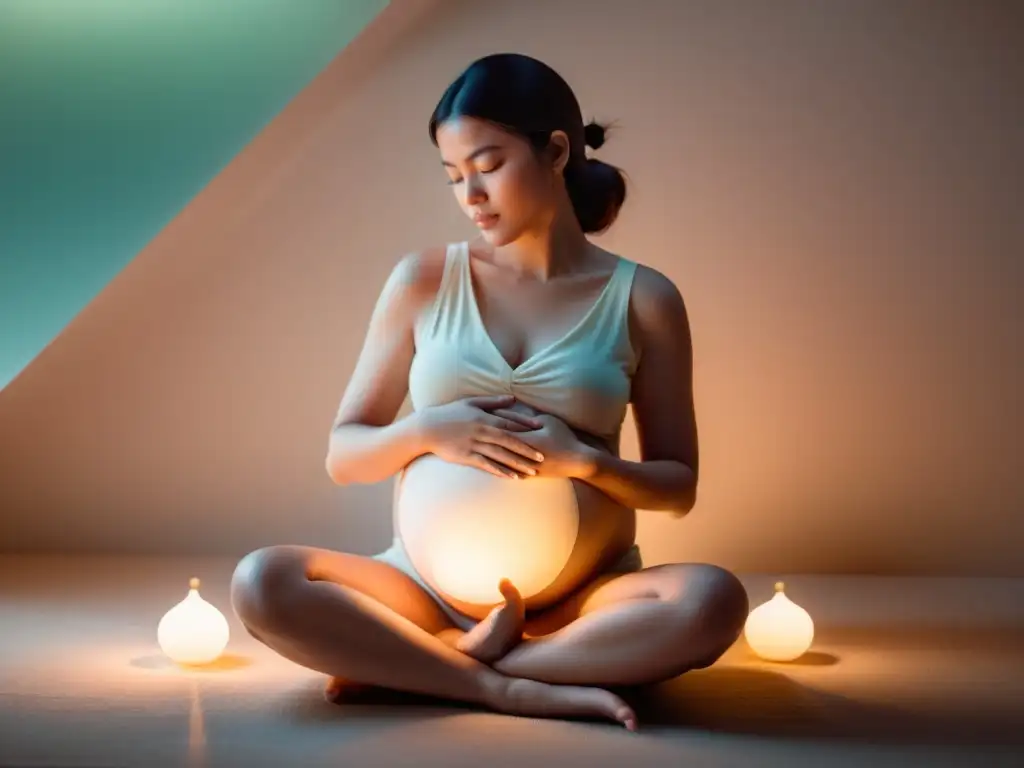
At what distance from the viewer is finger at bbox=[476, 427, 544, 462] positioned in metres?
1.96

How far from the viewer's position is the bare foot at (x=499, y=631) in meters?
1.94

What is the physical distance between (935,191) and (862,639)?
4.01 ft

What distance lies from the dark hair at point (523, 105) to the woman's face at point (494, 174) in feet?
0.05

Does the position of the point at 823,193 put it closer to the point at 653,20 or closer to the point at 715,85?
the point at 715,85

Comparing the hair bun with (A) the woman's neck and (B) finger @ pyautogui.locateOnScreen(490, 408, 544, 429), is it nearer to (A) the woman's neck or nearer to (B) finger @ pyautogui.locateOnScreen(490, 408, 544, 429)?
(A) the woman's neck

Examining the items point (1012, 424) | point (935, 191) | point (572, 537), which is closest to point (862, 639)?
point (572, 537)

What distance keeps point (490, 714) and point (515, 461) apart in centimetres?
35

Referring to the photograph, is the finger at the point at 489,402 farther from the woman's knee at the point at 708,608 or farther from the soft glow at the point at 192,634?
the soft glow at the point at 192,634

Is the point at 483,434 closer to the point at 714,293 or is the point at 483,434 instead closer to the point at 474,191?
the point at 474,191

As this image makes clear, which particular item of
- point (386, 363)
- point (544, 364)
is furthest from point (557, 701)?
point (386, 363)

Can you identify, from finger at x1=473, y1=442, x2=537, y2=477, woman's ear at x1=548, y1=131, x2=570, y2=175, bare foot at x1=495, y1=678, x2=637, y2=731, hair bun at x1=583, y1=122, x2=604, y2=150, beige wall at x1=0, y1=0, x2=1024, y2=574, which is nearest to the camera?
bare foot at x1=495, y1=678, x2=637, y2=731

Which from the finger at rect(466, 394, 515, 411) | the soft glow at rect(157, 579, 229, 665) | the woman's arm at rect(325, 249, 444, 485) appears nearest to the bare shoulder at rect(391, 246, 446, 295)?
the woman's arm at rect(325, 249, 444, 485)

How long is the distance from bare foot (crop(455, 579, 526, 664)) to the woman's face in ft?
1.73

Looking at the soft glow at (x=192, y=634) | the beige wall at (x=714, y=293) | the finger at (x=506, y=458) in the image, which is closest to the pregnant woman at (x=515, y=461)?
the finger at (x=506, y=458)
